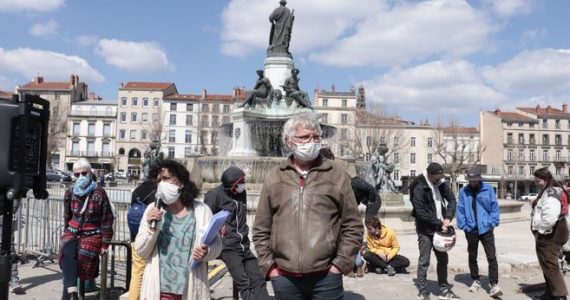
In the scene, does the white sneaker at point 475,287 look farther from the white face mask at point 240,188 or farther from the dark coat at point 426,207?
the white face mask at point 240,188

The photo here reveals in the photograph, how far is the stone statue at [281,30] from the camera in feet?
66.1

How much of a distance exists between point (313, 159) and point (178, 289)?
1425mm

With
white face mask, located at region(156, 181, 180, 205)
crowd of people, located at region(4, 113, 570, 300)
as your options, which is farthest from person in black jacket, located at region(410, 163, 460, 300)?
white face mask, located at region(156, 181, 180, 205)

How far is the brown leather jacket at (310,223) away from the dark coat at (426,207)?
304cm

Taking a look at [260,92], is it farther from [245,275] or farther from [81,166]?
[245,275]

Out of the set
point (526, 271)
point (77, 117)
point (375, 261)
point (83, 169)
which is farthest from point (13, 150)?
point (77, 117)

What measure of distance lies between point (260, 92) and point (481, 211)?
13176 millimetres

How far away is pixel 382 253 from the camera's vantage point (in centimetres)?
761

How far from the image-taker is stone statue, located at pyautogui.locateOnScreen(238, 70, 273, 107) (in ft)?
61.8

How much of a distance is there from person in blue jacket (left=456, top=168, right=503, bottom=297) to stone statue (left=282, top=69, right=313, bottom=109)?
1250 cm

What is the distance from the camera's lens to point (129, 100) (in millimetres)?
87438

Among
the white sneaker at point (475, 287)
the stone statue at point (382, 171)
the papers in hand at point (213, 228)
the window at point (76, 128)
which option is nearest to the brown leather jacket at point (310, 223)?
the papers in hand at point (213, 228)

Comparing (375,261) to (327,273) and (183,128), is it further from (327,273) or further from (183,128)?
(183,128)

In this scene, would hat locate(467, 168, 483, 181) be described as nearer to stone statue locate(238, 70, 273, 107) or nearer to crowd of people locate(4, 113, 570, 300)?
crowd of people locate(4, 113, 570, 300)
